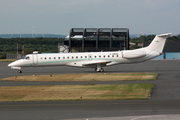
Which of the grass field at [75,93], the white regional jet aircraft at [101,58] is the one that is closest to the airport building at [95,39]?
the white regional jet aircraft at [101,58]

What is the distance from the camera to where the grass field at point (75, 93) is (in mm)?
19781

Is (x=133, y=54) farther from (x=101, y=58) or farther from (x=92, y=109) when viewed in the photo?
(x=92, y=109)

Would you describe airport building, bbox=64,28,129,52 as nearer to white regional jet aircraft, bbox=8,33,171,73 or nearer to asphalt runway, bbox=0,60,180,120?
white regional jet aircraft, bbox=8,33,171,73

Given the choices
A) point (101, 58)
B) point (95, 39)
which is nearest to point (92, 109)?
point (101, 58)

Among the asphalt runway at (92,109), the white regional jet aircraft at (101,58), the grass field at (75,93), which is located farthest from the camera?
the white regional jet aircraft at (101,58)

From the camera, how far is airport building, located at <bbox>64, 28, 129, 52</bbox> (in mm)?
73625

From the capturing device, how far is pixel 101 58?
3959 cm

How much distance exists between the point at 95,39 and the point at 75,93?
54094 mm

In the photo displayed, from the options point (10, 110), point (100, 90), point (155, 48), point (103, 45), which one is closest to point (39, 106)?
point (10, 110)

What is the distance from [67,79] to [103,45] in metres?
44.9

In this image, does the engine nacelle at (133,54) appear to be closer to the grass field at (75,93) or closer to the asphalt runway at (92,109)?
the grass field at (75,93)

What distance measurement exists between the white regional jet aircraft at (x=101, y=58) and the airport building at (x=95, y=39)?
3346cm

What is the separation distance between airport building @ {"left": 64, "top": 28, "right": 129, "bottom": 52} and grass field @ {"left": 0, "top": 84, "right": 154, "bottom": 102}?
49572 mm

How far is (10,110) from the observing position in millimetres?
Result: 16188
